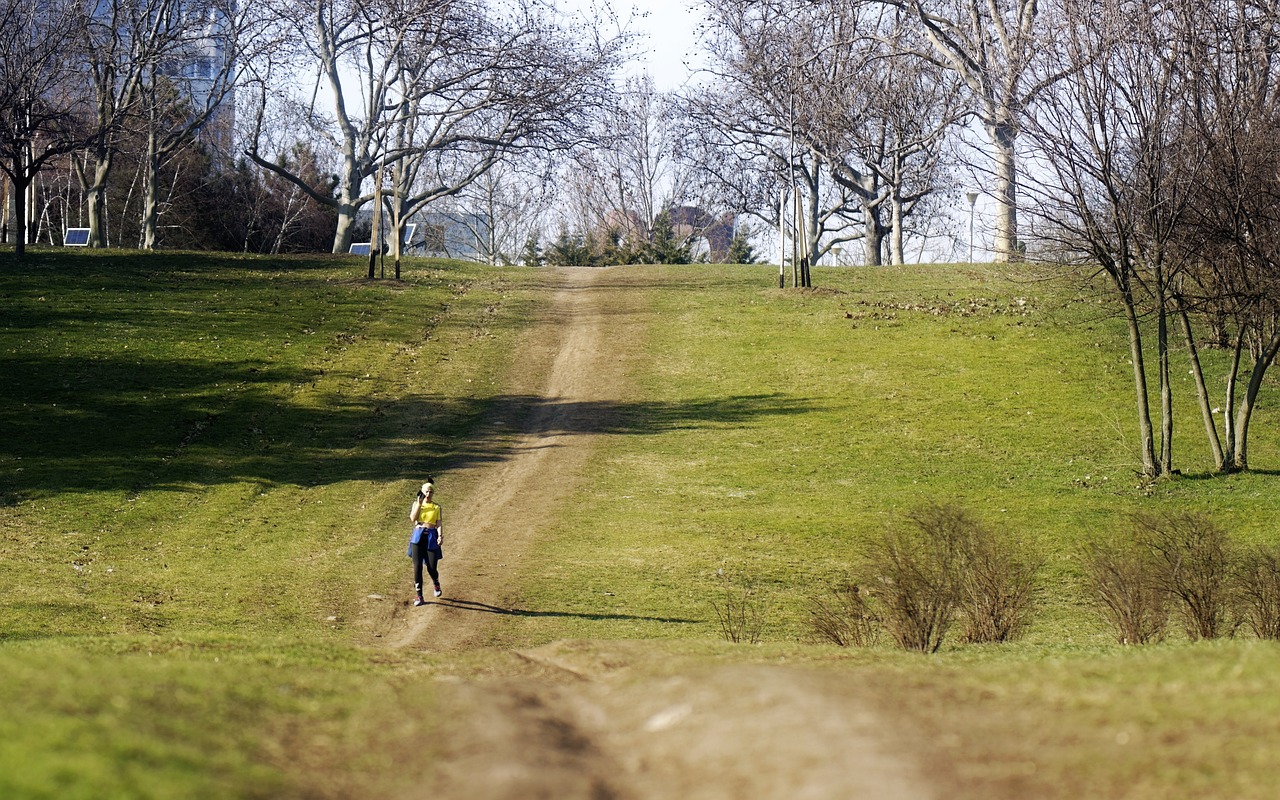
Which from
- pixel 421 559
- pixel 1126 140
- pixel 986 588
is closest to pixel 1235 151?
pixel 1126 140

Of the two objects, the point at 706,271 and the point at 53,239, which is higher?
the point at 53,239

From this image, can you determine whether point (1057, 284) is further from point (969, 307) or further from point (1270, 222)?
point (1270, 222)

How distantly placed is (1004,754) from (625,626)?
746 centimetres

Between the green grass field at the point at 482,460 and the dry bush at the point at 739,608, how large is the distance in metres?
0.22

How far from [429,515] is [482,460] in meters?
7.76

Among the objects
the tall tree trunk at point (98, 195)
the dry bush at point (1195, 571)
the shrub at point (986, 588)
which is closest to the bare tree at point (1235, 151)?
the dry bush at point (1195, 571)

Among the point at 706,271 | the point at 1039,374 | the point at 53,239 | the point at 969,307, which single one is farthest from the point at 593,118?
the point at 53,239

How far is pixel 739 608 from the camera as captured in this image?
14023 millimetres

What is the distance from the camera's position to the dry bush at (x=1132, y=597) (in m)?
12.1

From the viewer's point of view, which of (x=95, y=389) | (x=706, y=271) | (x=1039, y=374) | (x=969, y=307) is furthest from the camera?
(x=706, y=271)

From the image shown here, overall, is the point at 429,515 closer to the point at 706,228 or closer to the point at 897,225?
the point at 897,225

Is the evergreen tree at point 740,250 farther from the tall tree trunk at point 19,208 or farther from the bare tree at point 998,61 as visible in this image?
the tall tree trunk at point 19,208

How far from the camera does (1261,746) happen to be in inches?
231

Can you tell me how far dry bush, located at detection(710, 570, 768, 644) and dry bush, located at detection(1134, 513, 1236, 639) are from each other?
15.2 feet
